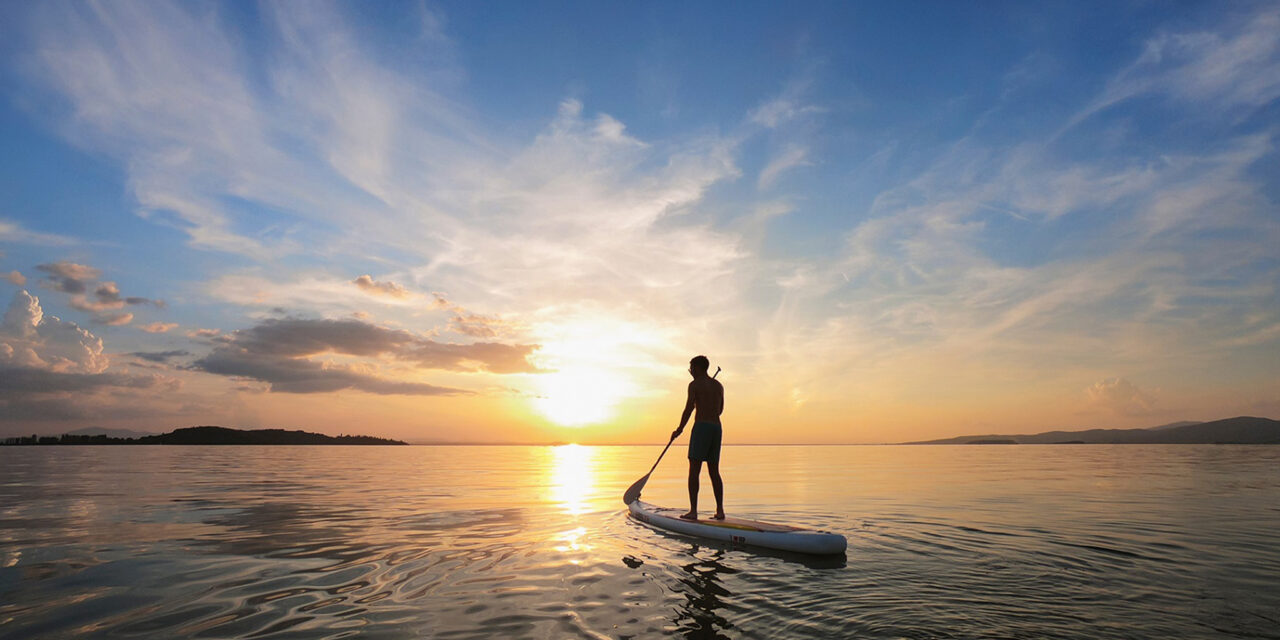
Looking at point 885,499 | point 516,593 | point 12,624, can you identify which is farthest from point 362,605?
point 885,499

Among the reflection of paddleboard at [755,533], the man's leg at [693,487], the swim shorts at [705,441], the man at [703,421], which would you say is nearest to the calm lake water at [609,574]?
the reflection of paddleboard at [755,533]

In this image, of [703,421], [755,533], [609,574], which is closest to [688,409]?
[703,421]

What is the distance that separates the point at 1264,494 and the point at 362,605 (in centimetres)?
2740

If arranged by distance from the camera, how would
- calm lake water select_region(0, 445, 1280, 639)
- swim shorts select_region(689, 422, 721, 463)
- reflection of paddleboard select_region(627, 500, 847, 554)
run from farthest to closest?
1. swim shorts select_region(689, 422, 721, 463)
2. reflection of paddleboard select_region(627, 500, 847, 554)
3. calm lake water select_region(0, 445, 1280, 639)

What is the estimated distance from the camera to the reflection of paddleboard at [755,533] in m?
9.55

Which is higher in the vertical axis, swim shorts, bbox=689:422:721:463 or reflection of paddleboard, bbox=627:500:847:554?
swim shorts, bbox=689:422:721:463

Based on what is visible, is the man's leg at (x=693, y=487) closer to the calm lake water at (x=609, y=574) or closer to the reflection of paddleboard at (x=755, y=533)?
the reflection of paddleboard at (x=755, y=533)

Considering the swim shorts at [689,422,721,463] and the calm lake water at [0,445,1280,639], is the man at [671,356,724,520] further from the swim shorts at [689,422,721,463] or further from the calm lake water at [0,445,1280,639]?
the calm lake water at [0,445,1280,639]

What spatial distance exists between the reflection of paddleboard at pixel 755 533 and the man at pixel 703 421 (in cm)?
44

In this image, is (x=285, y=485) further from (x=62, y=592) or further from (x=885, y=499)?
(x=885, y=499)

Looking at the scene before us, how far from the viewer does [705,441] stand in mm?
12391

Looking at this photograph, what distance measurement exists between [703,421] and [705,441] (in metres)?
0.43

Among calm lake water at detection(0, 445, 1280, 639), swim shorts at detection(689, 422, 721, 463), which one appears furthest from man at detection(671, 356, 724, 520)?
calm lake water at detection(0, 445, 1280, 639)

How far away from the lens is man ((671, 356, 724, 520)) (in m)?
12.4
